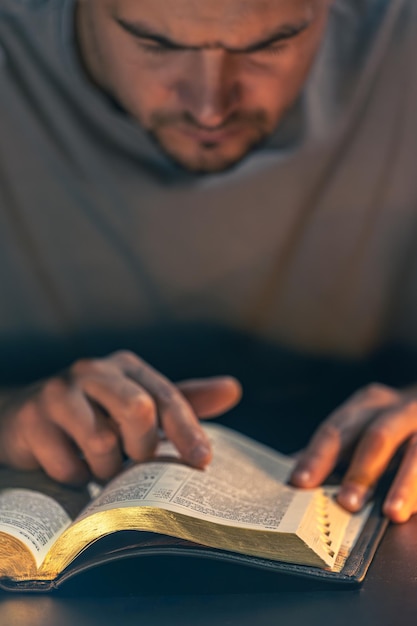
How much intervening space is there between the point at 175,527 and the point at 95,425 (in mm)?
240

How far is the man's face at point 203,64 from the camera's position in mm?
1282

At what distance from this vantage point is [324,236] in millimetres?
1537

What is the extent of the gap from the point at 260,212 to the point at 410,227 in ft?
0.88

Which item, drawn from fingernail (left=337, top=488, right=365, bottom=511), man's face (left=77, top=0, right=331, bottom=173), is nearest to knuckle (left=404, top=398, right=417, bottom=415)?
fingernail (left=337, top=488, right=365, bottom=511)

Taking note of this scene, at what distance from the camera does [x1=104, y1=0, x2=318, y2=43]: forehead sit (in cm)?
126

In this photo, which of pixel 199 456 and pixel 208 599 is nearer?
pixel 208 599

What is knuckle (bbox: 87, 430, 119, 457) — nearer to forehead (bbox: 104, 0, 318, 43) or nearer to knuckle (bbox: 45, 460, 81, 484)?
knuckle (bbox: 45, 460, 81, 484)

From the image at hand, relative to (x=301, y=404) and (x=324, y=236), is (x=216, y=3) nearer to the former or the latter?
(x=324, y=236)

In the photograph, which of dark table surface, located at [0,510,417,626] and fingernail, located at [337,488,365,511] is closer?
dark table surface, located at [0,510,417,626]

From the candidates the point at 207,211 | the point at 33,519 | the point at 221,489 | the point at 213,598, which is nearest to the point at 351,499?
the point at 221,489

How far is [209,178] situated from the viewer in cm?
149

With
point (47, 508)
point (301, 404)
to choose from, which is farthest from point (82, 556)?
point (301, 404)

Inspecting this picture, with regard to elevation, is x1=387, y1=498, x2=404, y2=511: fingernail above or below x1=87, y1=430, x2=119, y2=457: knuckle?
below

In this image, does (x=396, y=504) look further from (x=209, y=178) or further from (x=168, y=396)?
(x=209, y=178)
